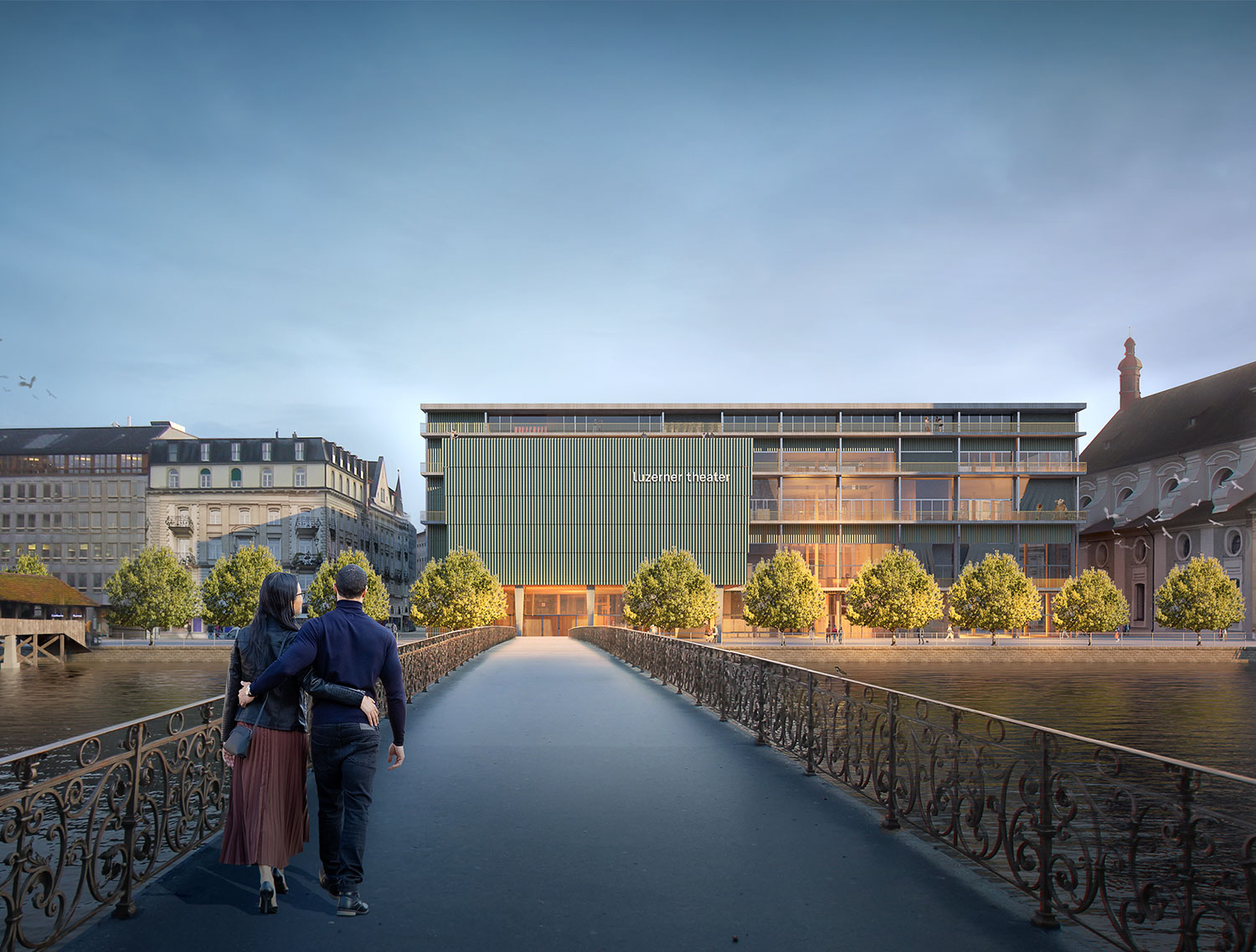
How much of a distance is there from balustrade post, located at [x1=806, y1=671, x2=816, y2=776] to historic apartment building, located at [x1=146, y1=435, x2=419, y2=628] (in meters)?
75.1

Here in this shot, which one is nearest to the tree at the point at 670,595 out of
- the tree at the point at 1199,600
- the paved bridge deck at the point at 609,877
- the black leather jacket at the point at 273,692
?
the tree at the point at 1199,600

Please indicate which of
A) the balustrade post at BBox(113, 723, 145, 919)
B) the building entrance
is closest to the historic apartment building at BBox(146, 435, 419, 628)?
the building entrance

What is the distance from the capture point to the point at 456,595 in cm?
5244

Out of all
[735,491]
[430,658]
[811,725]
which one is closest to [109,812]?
[811,725]

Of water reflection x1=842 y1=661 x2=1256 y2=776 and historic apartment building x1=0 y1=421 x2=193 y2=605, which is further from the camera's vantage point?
historic apartment building x1=0 y1=421 x2=193 y2=605

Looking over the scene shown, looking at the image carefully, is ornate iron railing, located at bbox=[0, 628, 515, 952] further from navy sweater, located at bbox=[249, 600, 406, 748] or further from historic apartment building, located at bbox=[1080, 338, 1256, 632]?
historic apartment building, located at bbox=[1080, 338, 1256, 632]

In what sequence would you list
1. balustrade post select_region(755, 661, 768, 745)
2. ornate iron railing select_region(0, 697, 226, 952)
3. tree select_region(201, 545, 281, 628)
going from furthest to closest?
tree select_region(201, 545, 281, 628), balustrade post select_region(755, 661, 768, 745), ornate iron railing select_region(0, 697, 226, 952)

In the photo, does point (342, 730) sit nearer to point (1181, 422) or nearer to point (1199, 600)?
point (1199, 600)

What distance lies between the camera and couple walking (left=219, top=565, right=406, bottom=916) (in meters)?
5.23

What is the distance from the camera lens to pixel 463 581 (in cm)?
5278

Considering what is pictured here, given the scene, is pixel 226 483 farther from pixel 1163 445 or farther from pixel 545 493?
pixel 1163 445

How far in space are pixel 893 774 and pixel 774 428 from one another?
2608 inches

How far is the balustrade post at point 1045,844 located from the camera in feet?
16.9

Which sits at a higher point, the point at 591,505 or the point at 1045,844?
the point at 591,505
